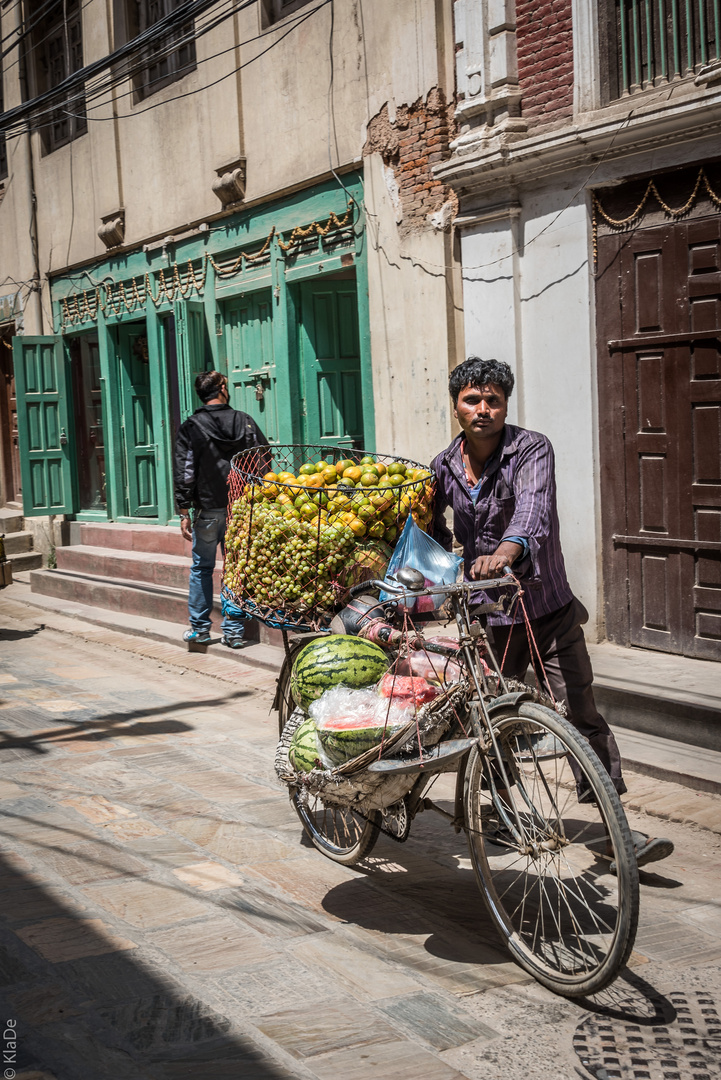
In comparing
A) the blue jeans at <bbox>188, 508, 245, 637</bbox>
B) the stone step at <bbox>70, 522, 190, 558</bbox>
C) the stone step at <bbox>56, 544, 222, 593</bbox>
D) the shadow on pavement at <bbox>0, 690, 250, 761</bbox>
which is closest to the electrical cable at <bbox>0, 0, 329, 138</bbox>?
the blue jeans at <bbox>188, 508, 245, 637</bbox>

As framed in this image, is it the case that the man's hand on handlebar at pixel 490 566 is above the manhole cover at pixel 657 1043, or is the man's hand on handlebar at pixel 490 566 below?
above

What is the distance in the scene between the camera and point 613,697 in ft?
22.1

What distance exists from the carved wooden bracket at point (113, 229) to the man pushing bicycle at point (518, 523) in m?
11.2

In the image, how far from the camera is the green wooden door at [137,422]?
14.9 m

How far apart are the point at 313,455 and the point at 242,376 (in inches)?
67.1

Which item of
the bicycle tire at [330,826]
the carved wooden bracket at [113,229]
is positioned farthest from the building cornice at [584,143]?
the carved wooden bracket at [113,229]

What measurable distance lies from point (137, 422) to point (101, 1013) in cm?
1235

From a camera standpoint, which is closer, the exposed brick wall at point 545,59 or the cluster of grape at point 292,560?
the cluster of grape at point 292,560

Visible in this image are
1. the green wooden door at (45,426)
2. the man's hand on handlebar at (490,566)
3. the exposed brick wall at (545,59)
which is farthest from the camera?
the green wooden door at (45,426)

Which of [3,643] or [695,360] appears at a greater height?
[695,360]

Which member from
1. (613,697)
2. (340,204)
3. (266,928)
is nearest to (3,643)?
(340,204)

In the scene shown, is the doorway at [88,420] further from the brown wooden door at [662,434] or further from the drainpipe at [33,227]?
the brown wooden door at [662,434]

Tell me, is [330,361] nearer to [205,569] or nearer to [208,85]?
[205,569]

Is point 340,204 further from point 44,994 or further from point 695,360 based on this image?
point 44,994
